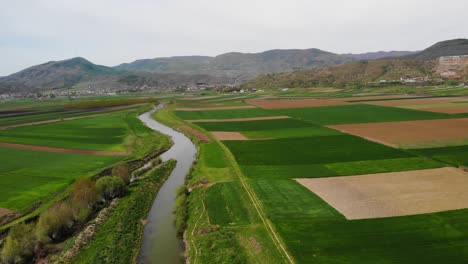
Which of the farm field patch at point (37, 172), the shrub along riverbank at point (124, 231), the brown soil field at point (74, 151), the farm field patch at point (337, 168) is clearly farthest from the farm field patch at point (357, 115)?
the farm field patch at point (37, 172)

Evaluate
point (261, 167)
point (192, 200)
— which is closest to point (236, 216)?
point (192, 200)

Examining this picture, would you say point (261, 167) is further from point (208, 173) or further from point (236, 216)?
point (236, 216)

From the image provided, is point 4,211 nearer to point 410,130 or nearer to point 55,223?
point 55,223

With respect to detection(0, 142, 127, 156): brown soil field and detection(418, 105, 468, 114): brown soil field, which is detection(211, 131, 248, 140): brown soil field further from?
detection(418, 105, 468, 114): brown soil field

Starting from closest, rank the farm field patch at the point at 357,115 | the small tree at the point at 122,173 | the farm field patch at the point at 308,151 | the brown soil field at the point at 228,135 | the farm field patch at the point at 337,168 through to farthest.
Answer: the farm field patch at the point at 337,168
the small tree at the point at 122,173
the farm field patch at the point at 308,151
the brown soil field at the point at 228,135
the farm field patch at the point at 357,115

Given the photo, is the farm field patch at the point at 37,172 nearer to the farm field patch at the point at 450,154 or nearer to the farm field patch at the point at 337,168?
the farm field patch at the point at 337,168

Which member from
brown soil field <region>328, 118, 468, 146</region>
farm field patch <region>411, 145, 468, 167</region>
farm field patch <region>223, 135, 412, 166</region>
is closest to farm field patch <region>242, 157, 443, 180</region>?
farm field patch <region>223, 135, 412, 166</region>
